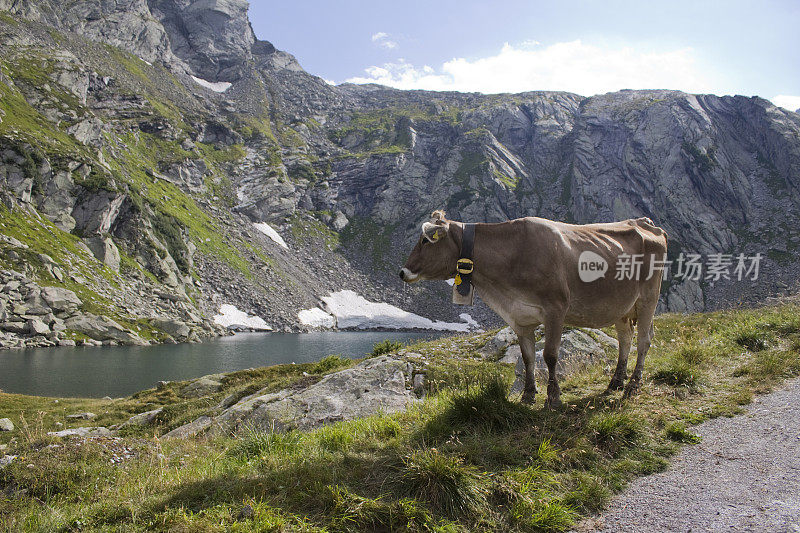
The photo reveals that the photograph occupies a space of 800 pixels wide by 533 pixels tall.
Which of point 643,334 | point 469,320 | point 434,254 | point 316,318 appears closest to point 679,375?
point 643,334

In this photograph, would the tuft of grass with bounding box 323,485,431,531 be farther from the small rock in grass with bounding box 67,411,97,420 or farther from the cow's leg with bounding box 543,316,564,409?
the small rock in grass with bounding box 67,411,97,420

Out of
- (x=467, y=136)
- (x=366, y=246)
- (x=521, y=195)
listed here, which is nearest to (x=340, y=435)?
(x=366, y=246)

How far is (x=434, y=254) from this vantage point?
19.6 feet

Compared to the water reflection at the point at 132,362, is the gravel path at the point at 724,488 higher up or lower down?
higher up

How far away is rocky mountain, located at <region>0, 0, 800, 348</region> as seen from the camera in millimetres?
88438

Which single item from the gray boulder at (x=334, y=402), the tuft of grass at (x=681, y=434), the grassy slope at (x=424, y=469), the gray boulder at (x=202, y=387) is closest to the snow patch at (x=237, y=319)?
the gray boulder at (x=202, y=387)

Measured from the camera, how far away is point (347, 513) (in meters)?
3.62

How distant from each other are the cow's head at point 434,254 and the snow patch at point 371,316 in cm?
11085

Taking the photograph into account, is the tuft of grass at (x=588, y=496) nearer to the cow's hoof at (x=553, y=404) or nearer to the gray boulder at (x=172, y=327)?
the cow's hoof at (x=553, y=404)

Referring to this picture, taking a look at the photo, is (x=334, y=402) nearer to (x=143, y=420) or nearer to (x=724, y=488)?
(x=724, y=488)

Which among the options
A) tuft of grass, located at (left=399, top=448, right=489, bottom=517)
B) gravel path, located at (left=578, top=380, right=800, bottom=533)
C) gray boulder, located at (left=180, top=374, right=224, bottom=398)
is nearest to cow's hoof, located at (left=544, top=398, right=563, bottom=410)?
gravel path, located at (left=578, top=380, right=800, bottom=533)

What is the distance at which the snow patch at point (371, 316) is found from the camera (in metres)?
118

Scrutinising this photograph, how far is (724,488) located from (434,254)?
4209 millimetres

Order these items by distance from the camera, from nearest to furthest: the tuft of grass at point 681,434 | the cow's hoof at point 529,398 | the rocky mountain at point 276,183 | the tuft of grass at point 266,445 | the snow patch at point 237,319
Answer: the tuft of grass at point 681,434, the tuft of grass at point 266,445, the cow's hoof at point 529,398, the rocky mountain at point 276,183, the snow patch at point 237,319
